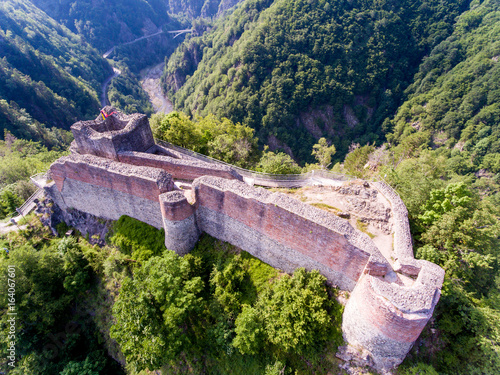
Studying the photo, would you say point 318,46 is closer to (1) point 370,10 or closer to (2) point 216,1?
(1) point 370,10

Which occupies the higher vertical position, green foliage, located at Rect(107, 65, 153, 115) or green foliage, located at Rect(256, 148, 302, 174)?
green foliage, located at Rect(256, 148, 302, 174)

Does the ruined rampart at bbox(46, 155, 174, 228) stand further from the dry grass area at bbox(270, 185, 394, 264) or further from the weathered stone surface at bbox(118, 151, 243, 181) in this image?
the dry grass area at bbox(270, 185, 394, 264)

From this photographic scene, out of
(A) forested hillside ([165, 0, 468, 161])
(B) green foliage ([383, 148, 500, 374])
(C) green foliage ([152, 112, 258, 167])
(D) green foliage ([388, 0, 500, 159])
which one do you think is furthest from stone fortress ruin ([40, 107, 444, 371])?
(D) green foliage ([388, 0, 500, 159])

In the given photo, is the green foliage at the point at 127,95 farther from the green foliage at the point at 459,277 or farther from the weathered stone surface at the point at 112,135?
the green foliage at the point at 459,277

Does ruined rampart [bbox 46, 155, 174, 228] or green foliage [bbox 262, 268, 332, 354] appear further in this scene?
ruined rampart [bbox 46, 155, 174, 228]

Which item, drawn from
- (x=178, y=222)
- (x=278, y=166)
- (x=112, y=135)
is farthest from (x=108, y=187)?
(x=278, y=166)

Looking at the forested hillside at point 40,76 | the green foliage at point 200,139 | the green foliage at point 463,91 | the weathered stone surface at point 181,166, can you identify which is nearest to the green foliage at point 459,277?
the weathered stone surface at point 181,166

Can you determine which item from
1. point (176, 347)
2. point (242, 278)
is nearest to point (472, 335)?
point (242, 278)
